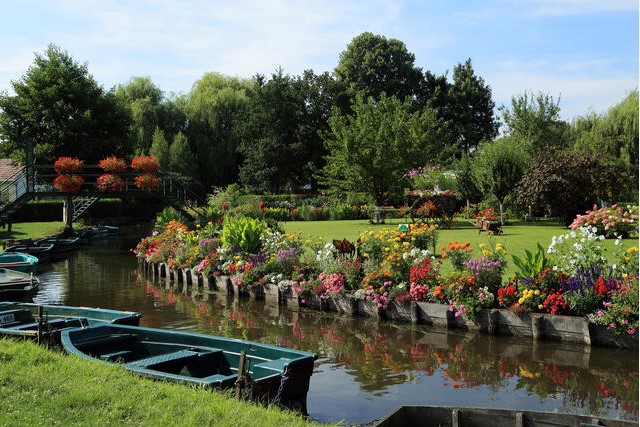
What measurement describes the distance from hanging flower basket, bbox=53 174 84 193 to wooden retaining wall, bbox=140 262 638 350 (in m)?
16.7

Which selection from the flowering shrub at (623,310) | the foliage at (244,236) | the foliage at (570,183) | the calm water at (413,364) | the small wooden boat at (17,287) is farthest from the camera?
the foliage at (570,183)

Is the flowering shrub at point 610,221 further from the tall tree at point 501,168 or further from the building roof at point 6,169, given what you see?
the building roof at point 6,169

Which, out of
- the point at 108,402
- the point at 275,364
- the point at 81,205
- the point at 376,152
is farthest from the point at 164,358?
the point at 81,205

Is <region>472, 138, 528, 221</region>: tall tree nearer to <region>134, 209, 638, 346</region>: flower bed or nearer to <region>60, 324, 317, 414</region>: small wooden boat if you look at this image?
<region>134, 209, 638, 346</region>: flower bed

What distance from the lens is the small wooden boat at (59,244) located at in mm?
26531

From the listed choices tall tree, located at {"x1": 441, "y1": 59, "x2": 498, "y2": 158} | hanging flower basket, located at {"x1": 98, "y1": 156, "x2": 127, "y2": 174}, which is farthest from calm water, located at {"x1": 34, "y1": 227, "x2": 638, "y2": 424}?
tall tree, located at {"x1": 441, "y1": 59, "x2": 498, "y2": 158}

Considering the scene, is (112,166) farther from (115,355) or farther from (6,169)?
(115,355)

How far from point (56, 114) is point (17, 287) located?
2747 centimetres

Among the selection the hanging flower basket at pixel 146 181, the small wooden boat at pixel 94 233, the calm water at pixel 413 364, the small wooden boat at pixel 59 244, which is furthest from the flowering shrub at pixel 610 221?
the small wooden boat at pixel 94 233

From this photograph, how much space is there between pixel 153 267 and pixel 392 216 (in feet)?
63.1

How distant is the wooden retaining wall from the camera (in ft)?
33.0

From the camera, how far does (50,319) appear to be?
34.5 feet

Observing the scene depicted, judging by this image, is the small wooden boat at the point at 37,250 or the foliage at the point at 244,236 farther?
the small wooden boat at the point at 37,250

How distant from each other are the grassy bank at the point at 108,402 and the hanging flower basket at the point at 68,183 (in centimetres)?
2418
